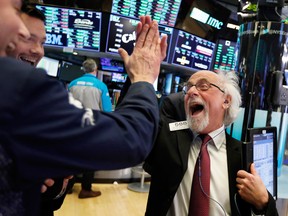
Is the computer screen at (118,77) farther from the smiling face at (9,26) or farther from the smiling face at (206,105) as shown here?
the smiling face at (9,26)

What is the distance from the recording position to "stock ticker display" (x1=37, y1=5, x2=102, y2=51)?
4.57m

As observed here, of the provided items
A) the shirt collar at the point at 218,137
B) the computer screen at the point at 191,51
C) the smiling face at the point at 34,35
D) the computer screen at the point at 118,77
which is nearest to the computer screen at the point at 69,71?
the computer screen at the point at 118,77

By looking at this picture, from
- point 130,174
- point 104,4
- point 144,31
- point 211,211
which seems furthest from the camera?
point 104,4

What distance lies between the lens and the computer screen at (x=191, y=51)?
5.36 meters

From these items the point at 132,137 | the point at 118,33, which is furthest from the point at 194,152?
the point at 118,33

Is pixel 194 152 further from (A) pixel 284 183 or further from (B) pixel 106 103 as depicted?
(B) pixel 106 103

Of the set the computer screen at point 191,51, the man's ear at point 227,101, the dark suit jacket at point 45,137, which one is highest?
the computer screen at point 191,51

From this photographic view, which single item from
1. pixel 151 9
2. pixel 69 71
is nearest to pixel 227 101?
pixel 151 9

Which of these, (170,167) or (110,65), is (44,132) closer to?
(170,167)

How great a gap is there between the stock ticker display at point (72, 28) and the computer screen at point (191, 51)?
5.01 feet

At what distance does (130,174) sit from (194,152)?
3.11 meters

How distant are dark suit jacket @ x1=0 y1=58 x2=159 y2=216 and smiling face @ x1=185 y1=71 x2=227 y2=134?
1001mm

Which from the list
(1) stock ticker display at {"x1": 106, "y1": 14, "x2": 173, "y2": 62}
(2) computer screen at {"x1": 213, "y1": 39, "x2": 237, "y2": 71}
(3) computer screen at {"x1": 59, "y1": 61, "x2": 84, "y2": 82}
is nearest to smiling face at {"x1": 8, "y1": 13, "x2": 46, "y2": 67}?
(1) stock ticker display at {"x1": 106, "y1": 14, "x2": 173, "y2": 62}

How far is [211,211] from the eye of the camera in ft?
4.83
